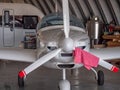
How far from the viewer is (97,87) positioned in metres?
6.77

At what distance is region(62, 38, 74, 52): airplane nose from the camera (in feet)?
15.8

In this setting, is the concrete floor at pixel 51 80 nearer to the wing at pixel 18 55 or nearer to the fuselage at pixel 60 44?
the wing at pixel 18 55

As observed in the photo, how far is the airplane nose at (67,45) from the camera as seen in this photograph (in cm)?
481

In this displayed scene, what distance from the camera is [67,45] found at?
189 inches

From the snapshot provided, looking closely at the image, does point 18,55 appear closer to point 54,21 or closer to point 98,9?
point 54,21

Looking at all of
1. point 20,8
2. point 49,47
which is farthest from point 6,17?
point 49,47

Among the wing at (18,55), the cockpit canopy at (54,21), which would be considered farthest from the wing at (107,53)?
the wing at (18,55)

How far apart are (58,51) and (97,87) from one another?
2.07 meters

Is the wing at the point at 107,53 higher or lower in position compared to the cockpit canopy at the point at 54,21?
lower

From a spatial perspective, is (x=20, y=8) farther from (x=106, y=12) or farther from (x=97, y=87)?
(x=97, y=87)

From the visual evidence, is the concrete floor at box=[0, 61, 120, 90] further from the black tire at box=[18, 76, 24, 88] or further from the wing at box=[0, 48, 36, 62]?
the wing at box=[0, 48, 36, 62]

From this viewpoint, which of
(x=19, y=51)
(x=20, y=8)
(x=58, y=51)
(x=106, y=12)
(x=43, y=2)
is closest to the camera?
(x=58, y=51)

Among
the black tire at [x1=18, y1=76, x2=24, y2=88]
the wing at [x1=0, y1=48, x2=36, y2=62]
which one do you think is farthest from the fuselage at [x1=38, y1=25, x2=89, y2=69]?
the black tire at [x1=18, y1=76, x2=24, y2=88]

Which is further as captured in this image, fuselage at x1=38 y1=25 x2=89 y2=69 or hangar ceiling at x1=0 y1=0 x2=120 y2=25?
hangar ceiling at x1=0 y1=0 x2=120 y2=25
